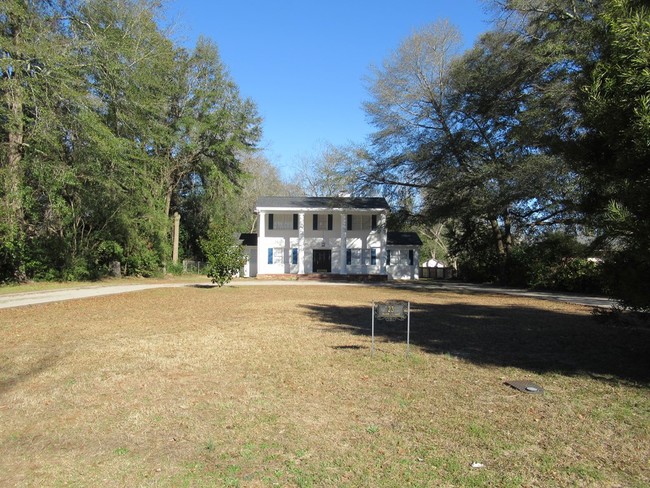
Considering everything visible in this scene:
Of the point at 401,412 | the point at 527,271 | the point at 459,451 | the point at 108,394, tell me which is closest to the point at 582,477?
the point at 459,451

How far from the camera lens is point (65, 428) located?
4719 millimetres

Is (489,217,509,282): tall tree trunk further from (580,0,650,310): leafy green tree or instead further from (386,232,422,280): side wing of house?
(580,0,650,310): leafy green tree

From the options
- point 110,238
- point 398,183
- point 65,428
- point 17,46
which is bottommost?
point 65,428

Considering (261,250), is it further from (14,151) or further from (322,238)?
(14,151)

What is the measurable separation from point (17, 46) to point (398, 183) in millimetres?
23387

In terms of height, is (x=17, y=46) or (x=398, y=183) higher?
(x=17, y=46)

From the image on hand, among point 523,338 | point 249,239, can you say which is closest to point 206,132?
point 249,239

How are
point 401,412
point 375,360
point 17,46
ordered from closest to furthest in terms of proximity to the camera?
point 401,412 → point 375,360 → point 17,46

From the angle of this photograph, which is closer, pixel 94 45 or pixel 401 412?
pixel 401 412

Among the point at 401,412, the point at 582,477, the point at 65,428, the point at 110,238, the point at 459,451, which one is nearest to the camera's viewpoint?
the point at 582,477

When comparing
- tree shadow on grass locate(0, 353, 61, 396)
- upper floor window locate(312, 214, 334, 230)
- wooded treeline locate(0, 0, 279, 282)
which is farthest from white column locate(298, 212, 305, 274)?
tree shadow on grass locate(0, 353, 61, 396)

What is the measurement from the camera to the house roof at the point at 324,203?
126ft

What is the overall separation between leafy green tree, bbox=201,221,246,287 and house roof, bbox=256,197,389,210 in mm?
14855

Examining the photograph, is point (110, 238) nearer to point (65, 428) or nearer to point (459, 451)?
point (65, 428)
